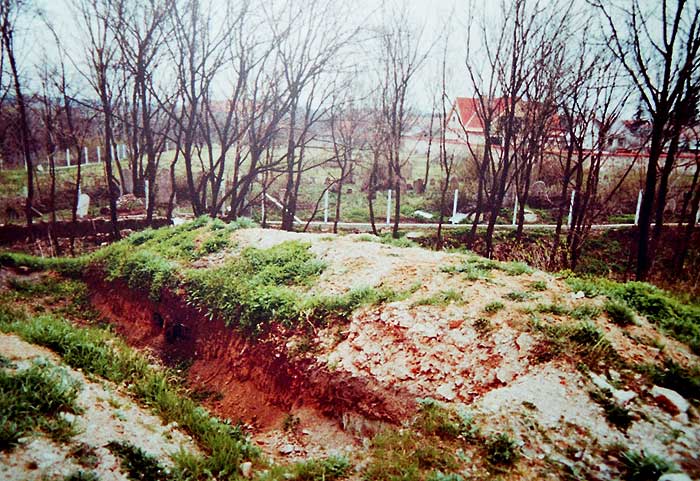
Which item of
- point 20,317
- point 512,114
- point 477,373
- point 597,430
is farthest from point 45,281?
point 512,114

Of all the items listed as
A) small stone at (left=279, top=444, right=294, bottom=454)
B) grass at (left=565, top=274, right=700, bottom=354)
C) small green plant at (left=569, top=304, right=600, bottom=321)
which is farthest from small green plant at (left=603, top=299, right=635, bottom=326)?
small stone at (left=279, top=444, right=294, bottom=454)

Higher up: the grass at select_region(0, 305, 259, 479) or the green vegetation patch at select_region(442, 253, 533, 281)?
the green vegetation patch at select_region(442, 253, 533, 281)

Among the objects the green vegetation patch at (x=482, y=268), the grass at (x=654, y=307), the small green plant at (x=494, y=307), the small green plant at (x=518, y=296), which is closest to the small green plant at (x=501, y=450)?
the small green plant at (x=494, y=307)

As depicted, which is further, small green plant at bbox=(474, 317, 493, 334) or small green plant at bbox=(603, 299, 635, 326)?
small green plant at bbox=(474, 317, 493, 334)

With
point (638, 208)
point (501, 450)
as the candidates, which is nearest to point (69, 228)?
point (501, 450)

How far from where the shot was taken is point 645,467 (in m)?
2.98

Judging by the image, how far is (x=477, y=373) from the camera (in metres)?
4.31

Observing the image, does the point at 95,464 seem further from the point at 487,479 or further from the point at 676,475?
the point at 676,475

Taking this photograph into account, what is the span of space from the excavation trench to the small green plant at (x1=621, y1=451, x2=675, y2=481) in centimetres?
178

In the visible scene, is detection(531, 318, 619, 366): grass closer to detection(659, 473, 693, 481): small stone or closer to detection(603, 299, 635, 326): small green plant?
detection(603, 299, 635, 326): small green plant

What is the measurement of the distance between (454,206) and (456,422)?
16006 millimetres

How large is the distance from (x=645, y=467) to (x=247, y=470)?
10.2ft

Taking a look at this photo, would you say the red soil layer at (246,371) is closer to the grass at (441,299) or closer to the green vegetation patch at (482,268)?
the grass at (441,299)

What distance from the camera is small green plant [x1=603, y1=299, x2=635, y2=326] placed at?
4.58 m
